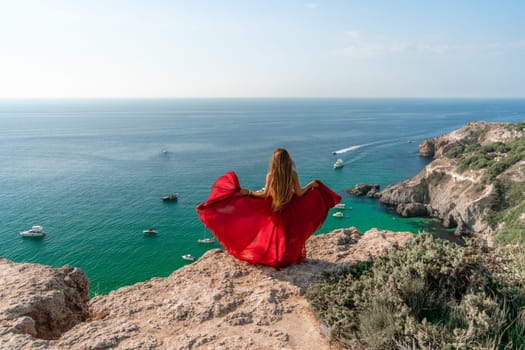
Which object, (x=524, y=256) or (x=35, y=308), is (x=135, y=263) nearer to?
(x=35, y=308)

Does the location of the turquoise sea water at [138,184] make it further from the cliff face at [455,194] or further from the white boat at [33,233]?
the cliff face at [455,194]

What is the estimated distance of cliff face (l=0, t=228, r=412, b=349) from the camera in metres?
4.44

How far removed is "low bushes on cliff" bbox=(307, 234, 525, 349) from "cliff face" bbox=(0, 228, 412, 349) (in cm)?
54

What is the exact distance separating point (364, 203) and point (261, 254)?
4468cm

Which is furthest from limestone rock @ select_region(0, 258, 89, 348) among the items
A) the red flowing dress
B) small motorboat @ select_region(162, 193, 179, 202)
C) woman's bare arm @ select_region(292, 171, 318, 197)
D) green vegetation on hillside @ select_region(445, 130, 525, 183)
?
green vegetation on hillside @ select_region(445, 130, 525, 183)

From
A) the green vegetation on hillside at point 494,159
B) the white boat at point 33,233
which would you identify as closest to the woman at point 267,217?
the white boat at point 33,233

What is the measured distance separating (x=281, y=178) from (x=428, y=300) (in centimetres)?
311

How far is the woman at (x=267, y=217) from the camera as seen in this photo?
647 cm

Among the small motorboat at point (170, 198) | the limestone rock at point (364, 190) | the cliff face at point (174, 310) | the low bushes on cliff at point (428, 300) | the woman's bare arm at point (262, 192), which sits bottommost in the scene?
the small motorboat at point (170, 198)

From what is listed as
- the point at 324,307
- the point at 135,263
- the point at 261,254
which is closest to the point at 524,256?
the point at 324,307

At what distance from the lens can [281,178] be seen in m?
6.24

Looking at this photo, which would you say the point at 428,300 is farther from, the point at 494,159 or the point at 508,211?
the point at 494,159

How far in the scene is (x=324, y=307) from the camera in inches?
192

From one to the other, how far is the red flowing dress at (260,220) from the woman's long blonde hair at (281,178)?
0.21m
